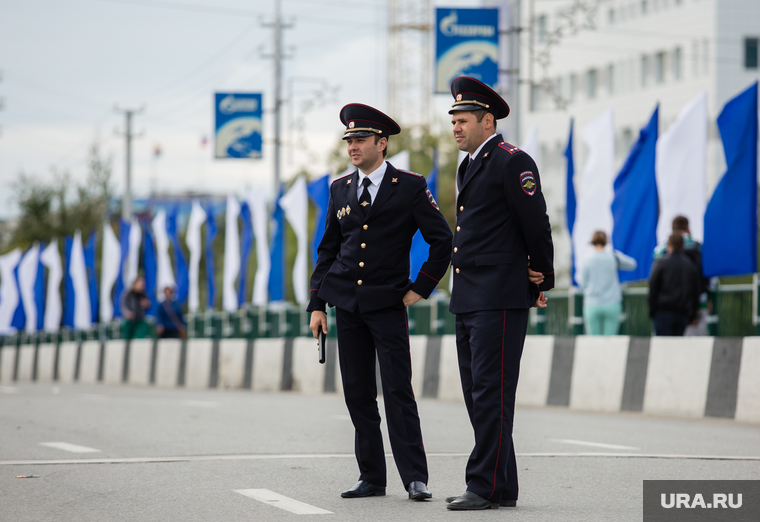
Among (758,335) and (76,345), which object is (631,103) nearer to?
(76,345)

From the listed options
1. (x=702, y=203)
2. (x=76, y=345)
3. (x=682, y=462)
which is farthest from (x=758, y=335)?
(x=76, y=345)

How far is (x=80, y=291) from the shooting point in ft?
131

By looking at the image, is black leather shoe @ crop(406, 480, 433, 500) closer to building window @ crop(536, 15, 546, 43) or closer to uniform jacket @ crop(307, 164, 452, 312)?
uniform jacket @ crop(307, 164, 452, 312)

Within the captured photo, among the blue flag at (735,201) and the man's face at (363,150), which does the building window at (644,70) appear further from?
the man's face at (363,150)

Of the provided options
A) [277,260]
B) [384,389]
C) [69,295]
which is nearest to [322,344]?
[384,389]

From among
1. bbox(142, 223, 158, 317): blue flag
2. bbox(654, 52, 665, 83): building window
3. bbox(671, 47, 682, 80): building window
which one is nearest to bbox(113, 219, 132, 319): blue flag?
bbox(142, 223, 158, 317): blue flag

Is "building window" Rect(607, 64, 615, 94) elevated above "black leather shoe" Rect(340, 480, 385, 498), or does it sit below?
above

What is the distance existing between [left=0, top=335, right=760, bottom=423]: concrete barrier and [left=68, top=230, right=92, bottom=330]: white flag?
1817 centimetres

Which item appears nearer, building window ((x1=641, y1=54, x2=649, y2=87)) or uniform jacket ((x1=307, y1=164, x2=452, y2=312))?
uniform jacket ((x1=307, y1=164, x2=452, y2=312))

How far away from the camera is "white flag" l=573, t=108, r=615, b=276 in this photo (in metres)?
17.1

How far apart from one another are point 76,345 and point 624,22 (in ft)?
150

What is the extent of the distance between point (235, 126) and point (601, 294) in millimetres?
18126

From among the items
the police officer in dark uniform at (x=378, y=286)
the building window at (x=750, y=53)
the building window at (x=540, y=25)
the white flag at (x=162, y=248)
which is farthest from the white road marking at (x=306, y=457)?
the building window at (x=540, y=25)

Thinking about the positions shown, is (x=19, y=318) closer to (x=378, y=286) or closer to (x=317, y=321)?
(x=317, y=321)
